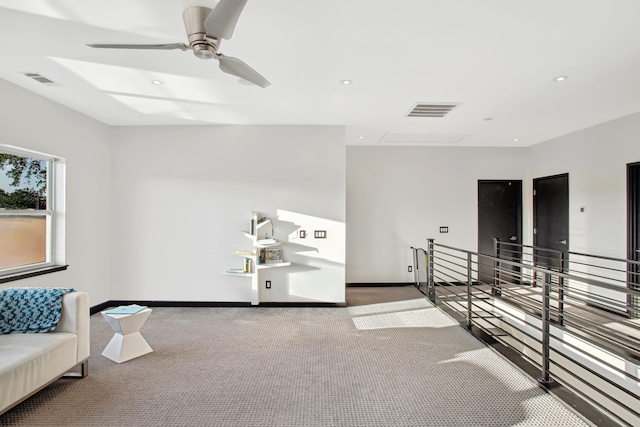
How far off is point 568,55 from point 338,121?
255 centimetres

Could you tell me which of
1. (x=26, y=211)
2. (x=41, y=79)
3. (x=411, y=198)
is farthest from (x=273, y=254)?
(x=41, y=79)

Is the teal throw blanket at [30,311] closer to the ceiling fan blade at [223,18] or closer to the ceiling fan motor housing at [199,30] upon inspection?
the ceiling fan motor housing at [199,30]

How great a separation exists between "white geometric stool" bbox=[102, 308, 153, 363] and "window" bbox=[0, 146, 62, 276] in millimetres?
1339

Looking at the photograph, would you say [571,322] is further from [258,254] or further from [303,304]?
[258,254]

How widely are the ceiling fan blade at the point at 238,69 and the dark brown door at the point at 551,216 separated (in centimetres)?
499

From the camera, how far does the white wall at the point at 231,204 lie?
4707mm

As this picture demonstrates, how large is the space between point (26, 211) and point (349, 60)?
3753mm

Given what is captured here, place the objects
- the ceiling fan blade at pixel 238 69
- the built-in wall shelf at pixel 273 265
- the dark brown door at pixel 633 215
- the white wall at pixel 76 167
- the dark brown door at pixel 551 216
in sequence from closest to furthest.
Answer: the ceiling fan blade at pixel 238 69 → the white wall at pixel 76 167 → the dark brown door at pixel 633 215 → the built-in wall shelf at pixel 273 265 → the dark brown door at pixel 551 216

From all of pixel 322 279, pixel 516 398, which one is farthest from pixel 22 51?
pixel 516 398

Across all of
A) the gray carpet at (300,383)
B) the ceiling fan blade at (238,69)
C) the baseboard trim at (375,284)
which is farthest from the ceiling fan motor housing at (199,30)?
the baseboard trim at (375,284)

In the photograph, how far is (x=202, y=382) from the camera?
105 inches

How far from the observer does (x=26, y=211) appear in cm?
356

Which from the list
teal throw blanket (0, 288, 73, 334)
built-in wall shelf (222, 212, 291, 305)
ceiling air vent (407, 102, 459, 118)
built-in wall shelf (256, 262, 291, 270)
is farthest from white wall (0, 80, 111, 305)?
ceiling air vent (407, 102, 459, 118)

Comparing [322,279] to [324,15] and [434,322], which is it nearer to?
[434,322]
